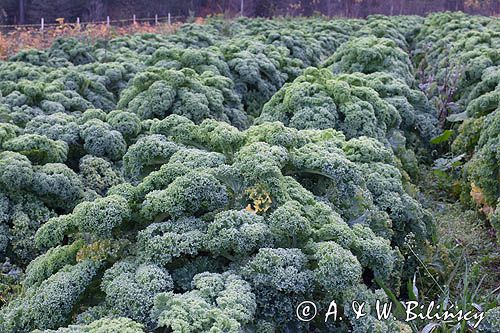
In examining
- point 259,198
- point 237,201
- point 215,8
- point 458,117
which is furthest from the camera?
point 215,8

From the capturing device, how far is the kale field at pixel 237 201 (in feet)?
14.7

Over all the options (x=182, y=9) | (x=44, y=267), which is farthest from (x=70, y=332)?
(x=182, y=9)

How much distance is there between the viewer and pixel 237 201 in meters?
5.18

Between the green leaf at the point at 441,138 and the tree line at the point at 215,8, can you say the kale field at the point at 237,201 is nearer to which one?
the green leaf at the point at 441,138

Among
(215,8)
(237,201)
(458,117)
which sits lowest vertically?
(458,117)

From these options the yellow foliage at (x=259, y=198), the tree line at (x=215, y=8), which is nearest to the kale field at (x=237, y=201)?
the yellow foliage at (x=259, y=198)

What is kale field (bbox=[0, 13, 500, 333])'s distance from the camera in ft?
14.7

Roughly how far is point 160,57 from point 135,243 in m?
7.89

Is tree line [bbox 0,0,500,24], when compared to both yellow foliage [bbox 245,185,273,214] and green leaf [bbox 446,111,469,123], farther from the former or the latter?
yellow foliage [bbox 245,185,273,214]

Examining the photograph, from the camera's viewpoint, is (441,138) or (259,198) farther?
(441,138)

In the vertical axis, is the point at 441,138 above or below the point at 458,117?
below

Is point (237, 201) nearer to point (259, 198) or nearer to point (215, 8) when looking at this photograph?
point (259, 198)

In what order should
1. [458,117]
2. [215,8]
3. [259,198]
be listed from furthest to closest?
[215,8]
[458,117]
[259,198]

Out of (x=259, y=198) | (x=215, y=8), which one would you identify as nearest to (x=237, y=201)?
(x=259, y=198)
